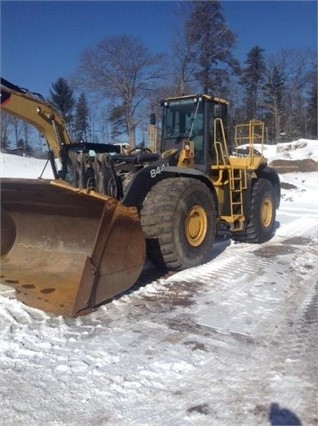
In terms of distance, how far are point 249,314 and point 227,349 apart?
91 cm

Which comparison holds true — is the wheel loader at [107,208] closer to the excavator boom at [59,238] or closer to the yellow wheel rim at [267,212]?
the excavator boom at [59,238]

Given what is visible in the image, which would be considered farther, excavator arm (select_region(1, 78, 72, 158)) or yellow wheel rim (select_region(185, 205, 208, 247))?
yellow wheel rim (select_region(185, 205, 208, 247))

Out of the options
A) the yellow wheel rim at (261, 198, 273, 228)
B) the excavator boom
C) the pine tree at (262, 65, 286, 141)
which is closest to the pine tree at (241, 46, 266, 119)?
the pine tree at (262, 65, 286, 141)

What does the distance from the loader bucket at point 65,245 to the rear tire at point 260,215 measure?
389cm

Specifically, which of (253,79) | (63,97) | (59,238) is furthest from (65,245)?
(253,79)

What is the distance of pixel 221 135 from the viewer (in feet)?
26.2

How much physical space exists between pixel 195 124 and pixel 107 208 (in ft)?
11.5

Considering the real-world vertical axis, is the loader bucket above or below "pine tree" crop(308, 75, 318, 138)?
below

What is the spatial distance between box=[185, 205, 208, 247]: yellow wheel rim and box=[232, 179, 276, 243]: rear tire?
2.20 meters

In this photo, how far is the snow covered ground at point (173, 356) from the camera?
10.1ft

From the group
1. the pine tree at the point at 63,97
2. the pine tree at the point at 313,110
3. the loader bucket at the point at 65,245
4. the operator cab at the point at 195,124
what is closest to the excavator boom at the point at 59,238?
the loader bucket at the point at 65,245

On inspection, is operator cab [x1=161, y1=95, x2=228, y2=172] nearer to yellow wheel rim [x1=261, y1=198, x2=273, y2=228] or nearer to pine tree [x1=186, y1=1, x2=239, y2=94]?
yellow wheel rim [x1=261, y1=198, x2=273, y2=228]

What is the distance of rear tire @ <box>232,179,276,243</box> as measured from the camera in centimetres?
870

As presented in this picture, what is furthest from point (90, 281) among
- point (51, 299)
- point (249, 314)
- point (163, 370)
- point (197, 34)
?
point (197, 34)
